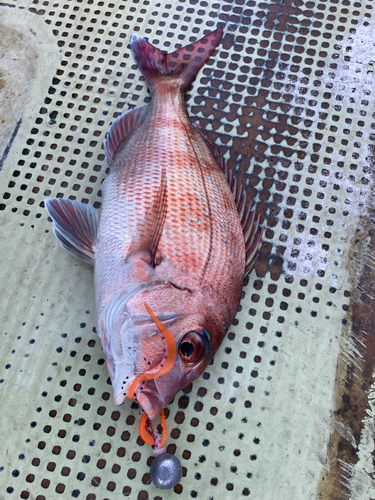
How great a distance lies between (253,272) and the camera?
2051 mm

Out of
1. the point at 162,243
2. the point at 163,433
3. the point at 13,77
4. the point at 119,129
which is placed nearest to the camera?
the point at 163,433

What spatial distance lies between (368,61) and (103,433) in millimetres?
2559

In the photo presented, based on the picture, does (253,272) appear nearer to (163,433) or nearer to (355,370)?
(355,370)

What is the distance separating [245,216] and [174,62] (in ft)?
3.30

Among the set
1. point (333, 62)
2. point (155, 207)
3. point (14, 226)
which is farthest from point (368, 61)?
point (14, 226)

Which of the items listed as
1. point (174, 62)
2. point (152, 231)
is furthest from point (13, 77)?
point (152, 231)

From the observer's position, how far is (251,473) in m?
1.73

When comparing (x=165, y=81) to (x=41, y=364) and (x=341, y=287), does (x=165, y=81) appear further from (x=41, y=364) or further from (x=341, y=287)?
(x=41, y=364)

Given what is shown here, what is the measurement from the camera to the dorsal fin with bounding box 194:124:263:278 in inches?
74.1

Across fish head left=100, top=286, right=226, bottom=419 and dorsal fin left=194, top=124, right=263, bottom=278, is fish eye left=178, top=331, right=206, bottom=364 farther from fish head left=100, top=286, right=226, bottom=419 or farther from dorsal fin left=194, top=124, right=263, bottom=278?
dorsal fin left=194, top=124, right=263, bottom=278

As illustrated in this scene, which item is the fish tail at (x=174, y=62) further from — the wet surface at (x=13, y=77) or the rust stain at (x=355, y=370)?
the rust stain at (x=355, y=370)

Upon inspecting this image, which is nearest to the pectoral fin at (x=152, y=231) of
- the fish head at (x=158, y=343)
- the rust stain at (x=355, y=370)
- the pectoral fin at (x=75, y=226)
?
the fish head at (x=158, y=343)

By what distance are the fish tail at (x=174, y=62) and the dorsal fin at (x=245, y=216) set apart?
0.36 metres

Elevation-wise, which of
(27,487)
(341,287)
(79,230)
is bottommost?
(27,487)
